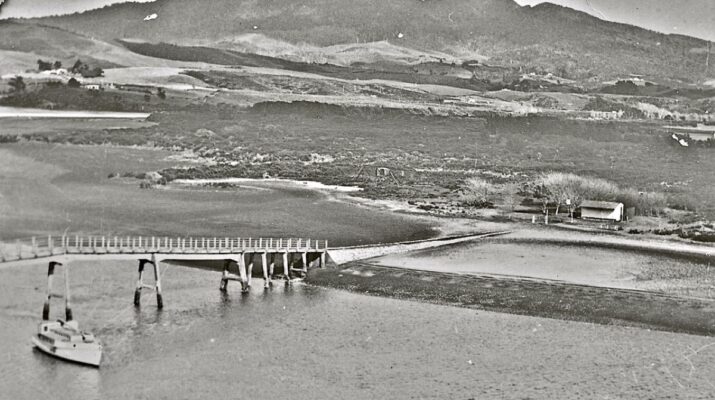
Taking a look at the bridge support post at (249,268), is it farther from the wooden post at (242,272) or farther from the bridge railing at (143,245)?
the bridge railing at (143,245)

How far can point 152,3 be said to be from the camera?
32.2m

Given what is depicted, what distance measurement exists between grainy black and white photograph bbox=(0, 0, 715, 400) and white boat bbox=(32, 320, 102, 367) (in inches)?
2.6

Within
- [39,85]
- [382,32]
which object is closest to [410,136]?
[382,32]

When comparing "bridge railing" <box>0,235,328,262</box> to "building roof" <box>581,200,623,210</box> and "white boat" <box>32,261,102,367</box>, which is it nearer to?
"white boat" <box>32,261,102,367</box>

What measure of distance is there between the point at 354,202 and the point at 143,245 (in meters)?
9.02

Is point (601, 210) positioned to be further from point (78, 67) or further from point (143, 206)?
point (78, 67)

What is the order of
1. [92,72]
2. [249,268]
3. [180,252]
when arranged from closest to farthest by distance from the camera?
[180,252] → [249,268] → [92,72]

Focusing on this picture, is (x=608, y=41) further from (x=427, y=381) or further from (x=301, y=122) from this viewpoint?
(x=427, y=381)

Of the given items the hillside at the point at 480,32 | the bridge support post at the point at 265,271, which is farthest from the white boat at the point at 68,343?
the hillside at the point at 480,32

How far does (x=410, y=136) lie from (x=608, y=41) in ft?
36.2

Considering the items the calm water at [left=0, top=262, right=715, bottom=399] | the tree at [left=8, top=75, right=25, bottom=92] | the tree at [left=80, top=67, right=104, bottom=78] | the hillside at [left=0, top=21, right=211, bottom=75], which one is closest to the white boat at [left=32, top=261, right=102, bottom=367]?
the calm water at [left=0, top=262, right=715, bottom=399]

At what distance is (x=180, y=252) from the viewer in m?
26.5

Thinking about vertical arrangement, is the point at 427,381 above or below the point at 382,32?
below

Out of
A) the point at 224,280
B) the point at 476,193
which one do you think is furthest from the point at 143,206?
the point at 476,193
